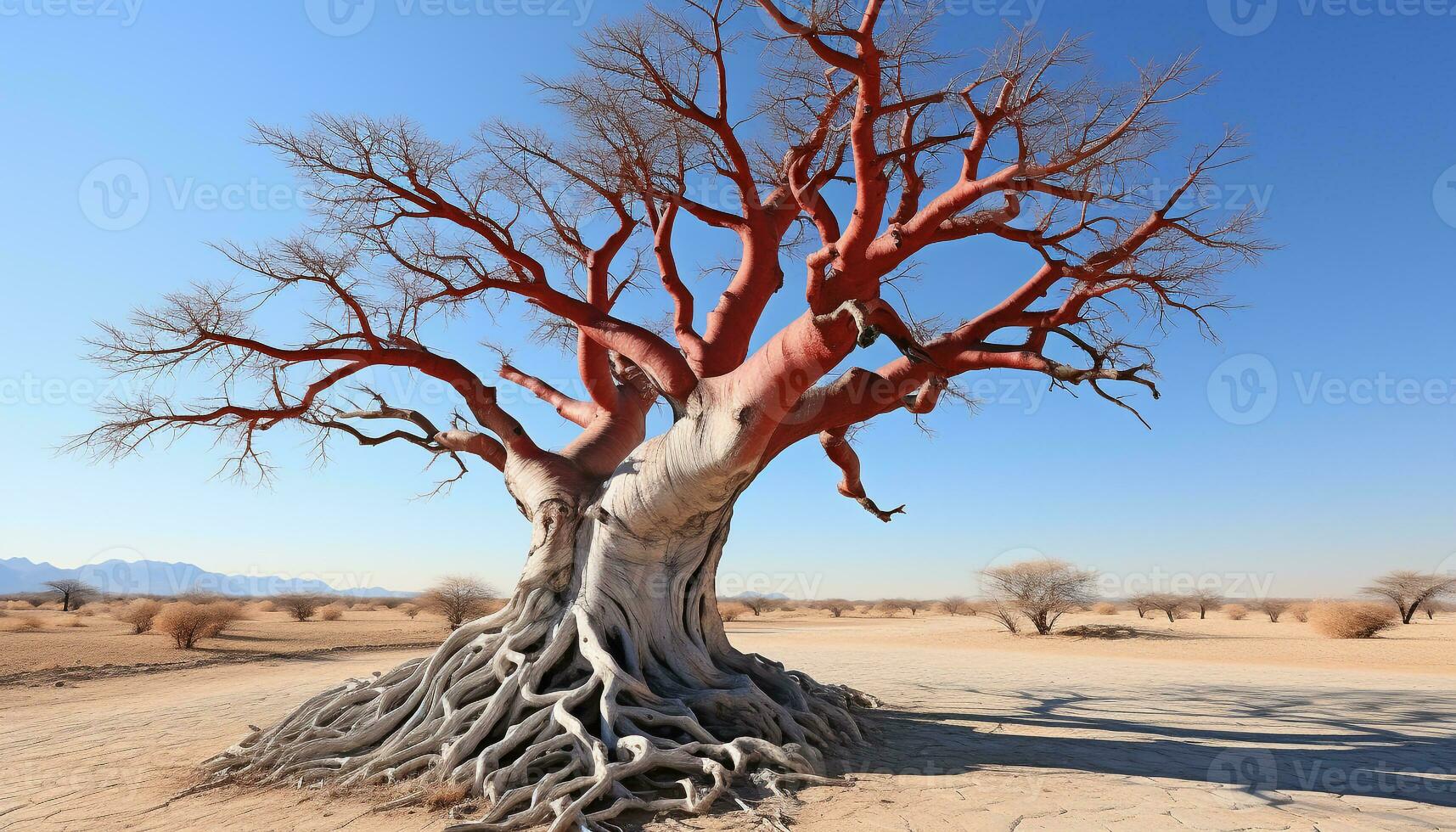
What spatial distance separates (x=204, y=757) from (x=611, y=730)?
3866 millimetres

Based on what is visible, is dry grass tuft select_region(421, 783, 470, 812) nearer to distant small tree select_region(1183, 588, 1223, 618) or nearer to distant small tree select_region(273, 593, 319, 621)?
distant small tree select_region(273, 593, 319, 621)

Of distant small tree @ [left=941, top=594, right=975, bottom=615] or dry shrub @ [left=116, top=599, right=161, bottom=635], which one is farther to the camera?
distant small tree @ [left=941, top=594, right=975, bottom=615]

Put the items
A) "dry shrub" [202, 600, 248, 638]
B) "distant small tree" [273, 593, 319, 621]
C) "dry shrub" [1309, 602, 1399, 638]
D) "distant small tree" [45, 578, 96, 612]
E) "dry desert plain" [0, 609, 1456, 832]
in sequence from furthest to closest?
"distant small tree" [45, 578, 96, 612]
"distant small tree" [273, 593, 319, 621]
"dry shrub" [1309, 602, 1399, 638]
"dry shrub" [202, 600, 248, 638]
"dry desert plain" [0, 609, 1456, 832]

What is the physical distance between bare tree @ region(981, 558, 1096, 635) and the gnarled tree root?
67.1 ft

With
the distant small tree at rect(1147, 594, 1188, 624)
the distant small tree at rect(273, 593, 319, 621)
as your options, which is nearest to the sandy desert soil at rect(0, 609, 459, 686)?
the distant small tree at rect(273, 593, 319, 621)

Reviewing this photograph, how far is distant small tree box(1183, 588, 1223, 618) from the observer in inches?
1496

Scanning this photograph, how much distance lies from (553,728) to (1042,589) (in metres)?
22.7

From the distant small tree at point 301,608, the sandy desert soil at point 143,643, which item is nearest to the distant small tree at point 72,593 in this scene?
the sandy desert soil at point 143,643

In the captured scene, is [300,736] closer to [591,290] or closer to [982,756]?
[591,290]

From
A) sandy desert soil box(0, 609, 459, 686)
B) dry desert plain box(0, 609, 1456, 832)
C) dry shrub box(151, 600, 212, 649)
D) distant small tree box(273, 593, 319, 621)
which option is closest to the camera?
dry desert plain box(0, 609, 1456, 832)

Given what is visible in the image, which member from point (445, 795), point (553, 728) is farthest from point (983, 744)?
point (445, 795)

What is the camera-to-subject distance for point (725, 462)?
5332mm

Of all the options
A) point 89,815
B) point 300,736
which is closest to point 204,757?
point 300,736

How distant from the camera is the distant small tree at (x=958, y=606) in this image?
153 ft
